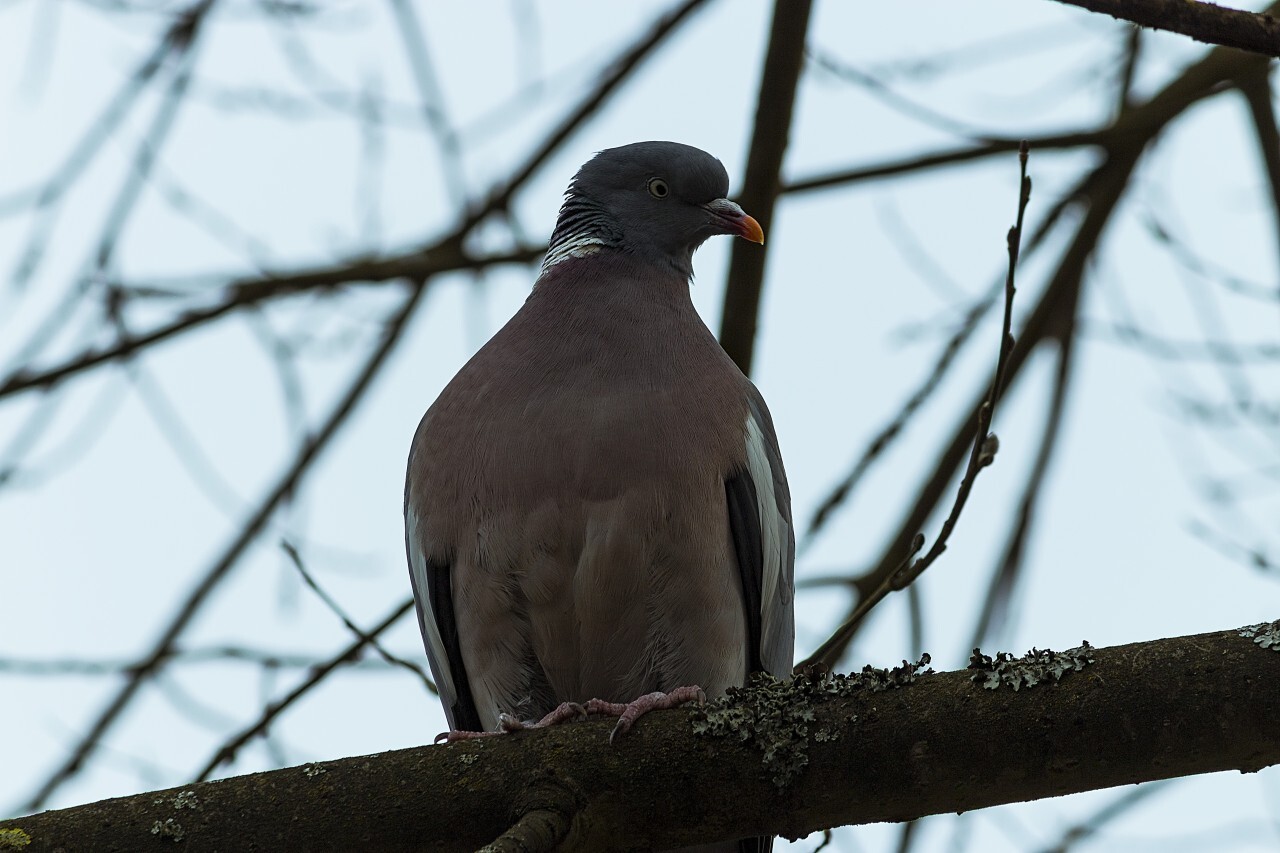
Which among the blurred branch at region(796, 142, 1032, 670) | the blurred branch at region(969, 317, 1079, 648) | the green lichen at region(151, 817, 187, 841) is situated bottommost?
the green lichen at region(151, 817, 187, 841)

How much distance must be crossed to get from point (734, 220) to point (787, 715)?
2.06 meters

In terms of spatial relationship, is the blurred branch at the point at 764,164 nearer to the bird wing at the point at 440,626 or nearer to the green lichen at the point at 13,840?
the bird wing at the point at 440,626

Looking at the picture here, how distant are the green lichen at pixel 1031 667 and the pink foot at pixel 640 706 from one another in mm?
588

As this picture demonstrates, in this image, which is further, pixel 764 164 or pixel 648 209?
pixel 648 209

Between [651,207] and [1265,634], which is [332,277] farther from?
[1265,634]

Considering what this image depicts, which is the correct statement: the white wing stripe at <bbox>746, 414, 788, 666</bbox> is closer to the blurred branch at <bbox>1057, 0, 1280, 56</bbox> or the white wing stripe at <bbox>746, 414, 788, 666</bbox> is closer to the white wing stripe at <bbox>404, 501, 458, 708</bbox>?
the white wing stripe at <bbox>404, 501, 458, 708</bbox>

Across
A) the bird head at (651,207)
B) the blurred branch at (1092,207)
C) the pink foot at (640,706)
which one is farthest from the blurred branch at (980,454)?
the bird head at (651,207)

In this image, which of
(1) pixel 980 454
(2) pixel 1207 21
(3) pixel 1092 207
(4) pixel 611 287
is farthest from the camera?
(3) pixel 1092 207

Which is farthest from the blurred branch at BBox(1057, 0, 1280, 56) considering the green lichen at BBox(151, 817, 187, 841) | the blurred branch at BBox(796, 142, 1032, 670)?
the green lichen at BBox(151, 817, 187, 841)

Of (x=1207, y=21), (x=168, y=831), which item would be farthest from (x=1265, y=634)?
(x=168, y=831)

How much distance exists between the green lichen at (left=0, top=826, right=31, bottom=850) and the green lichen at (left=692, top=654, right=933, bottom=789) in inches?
49.6

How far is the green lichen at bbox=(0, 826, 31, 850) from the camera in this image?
8.48 ft

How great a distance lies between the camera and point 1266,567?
15.4ft

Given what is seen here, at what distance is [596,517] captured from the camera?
353cm
